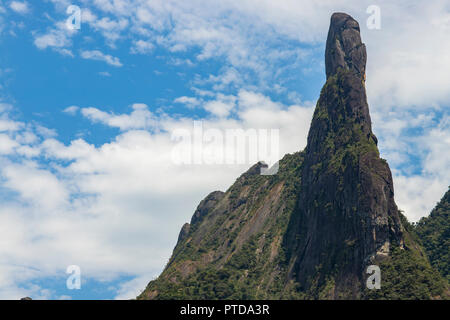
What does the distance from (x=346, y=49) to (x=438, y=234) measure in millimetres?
63218

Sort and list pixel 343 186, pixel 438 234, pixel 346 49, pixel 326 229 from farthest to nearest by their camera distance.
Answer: pixel 346 49, pixel 438 234, pixel 326 229, pixel 343 186

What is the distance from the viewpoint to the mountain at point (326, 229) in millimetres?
107688

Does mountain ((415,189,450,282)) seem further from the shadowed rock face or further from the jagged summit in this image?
the jagged summit

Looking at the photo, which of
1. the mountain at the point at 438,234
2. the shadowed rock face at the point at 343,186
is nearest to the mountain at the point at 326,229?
the shadowed rock face at the point at 343,186

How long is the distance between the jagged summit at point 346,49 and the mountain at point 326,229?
317mm

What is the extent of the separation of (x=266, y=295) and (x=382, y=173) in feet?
149

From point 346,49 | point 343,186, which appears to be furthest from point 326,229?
point 346,49

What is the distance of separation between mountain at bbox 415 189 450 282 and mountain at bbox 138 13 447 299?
11.8 m

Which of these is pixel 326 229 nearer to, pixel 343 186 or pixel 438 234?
pixel 343 186

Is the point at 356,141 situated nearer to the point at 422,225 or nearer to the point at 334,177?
the point at 334,177

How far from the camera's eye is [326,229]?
4909 inches

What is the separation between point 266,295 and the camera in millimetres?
134875

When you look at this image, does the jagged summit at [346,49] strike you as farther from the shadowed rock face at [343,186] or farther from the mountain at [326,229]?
the mountain at [326,229]
